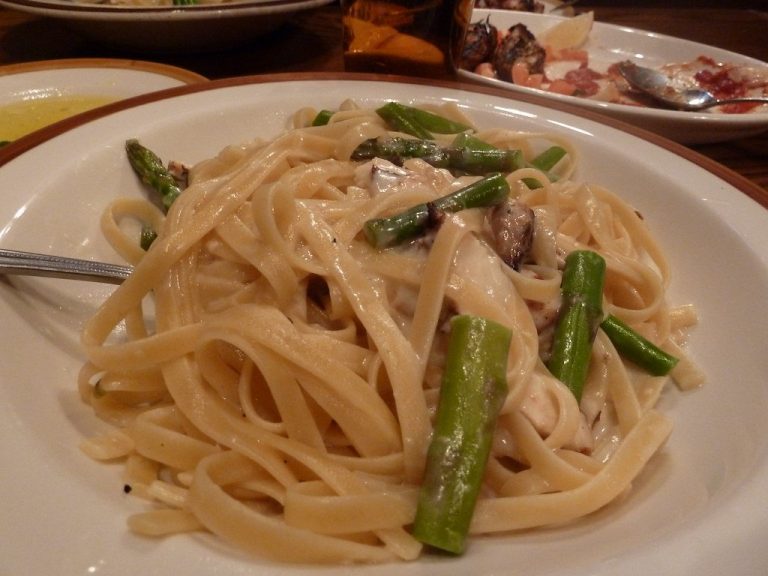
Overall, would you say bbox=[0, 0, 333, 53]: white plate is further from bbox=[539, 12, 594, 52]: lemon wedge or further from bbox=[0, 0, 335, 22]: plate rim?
bbox=[539, 12, 594, 52]: lemon wedge

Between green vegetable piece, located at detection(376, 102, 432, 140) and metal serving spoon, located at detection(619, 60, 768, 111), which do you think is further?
metal serving spoon, located at detection(619, 60, 768, 111)

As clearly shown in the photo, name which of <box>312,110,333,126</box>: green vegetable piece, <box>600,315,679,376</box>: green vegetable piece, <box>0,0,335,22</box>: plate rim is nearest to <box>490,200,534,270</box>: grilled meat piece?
<box>600,315,679,376</box>: green vegetable piece

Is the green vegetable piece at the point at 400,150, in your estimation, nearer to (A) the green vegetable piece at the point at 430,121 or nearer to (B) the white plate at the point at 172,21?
(A) the green vegetable piece at the point at 430,121

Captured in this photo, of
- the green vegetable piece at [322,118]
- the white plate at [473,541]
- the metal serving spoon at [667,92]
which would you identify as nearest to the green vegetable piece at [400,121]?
the green vegetable piece at [322,118]

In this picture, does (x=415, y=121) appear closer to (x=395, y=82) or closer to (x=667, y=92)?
(x=395, y=82)

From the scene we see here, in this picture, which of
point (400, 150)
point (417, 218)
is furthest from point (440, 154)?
point (417, 218)

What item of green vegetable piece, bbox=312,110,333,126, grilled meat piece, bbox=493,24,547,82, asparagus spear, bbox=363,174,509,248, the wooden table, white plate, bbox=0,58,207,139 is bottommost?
the wooden table
